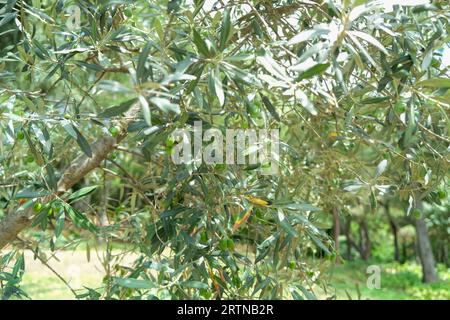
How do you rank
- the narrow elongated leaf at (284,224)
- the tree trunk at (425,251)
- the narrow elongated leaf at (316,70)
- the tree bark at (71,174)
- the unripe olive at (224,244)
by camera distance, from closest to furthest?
the narrow elongated leaf at (316,70) < the narrow elongated leaf at (284,224) < the unripe olive at (224,244) < the tree bark at (71,174) < the tree trunk at (425,251)

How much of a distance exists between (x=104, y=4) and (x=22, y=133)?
47 cm

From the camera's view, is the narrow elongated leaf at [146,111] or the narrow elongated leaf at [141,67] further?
the narrow elongated leaf at [141,67]

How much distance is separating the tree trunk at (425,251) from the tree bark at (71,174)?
7392 mm

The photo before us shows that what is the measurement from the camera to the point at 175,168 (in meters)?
1.97

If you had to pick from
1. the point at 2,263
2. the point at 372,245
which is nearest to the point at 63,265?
the point at 2,263

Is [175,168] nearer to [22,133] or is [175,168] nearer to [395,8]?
[22,133]

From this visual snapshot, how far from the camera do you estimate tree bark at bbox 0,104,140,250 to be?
1.96 meters

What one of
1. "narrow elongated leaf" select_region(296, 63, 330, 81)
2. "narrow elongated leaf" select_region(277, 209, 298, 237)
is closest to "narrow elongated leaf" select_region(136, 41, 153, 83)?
"narrow elongated leaf" select_region(296, 63, 330, 81)

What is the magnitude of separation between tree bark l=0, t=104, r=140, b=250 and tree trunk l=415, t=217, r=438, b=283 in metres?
7.39

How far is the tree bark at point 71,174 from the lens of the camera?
1.96m

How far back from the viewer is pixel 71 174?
208cm

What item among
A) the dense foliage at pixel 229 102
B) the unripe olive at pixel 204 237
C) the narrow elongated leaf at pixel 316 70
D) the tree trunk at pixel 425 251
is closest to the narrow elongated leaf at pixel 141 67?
the dense foliage at pixel 229 102

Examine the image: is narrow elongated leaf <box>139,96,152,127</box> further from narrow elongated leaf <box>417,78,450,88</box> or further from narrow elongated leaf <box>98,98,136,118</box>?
narrow elongated leaf <box>417,78,450,88</box>

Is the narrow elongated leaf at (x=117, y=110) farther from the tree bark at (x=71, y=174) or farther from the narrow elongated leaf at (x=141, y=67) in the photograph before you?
the tree bark at (x=71, y=174)
